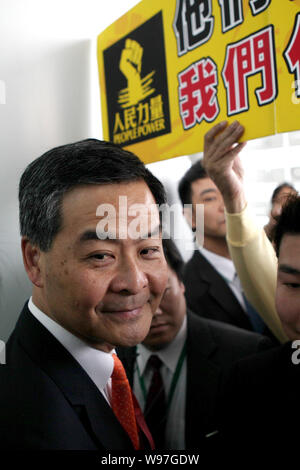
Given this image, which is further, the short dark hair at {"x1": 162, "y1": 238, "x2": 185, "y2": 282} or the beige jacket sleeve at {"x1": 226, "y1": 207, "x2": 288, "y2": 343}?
the short dark hair at {"x1": 162, "y1": 238, "x2": 185, "y2": 282}

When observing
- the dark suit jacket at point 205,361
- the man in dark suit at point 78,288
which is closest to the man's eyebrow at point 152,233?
the man in dark suit at point 78,288

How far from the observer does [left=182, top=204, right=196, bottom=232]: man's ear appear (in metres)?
1.86

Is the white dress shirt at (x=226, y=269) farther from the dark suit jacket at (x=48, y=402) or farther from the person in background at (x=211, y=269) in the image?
the dark suit jacket at (x=48, y=402)

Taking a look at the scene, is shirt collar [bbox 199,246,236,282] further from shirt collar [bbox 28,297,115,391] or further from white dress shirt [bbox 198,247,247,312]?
shirt collar [bbox 28,297,115,391]

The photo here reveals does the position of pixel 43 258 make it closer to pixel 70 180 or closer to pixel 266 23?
pixel 70 180

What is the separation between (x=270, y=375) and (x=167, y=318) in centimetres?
43

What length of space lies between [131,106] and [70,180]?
61 cm

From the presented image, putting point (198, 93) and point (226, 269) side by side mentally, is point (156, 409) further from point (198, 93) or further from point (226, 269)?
point (198, 93)

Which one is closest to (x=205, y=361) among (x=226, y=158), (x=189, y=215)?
(x=226, y=158)

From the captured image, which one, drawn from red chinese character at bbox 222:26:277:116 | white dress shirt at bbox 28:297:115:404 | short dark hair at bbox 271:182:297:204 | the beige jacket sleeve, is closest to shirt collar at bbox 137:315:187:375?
the beige jacket sleeve

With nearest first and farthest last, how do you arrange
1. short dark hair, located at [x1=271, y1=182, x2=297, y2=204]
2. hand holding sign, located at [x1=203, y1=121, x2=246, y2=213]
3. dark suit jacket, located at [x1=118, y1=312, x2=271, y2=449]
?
hand holding sign, located at [x1=203, y1=121, x2=246, y2=213], dark suit jacket, located at [x1=118, y1=312, x2=271, y2=449], short dark hair, located at [x1=271, y1=182, x2=297, y2=204]

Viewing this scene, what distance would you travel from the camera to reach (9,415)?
31.9 inches

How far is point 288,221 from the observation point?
97cm

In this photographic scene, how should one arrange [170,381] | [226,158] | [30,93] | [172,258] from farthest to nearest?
[172,258], [170,381], [30,93], [226,158]
